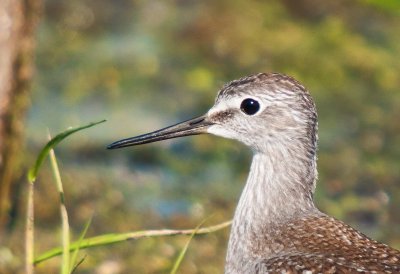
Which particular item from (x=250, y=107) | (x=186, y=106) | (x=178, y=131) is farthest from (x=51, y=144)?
(x=186, y=106)

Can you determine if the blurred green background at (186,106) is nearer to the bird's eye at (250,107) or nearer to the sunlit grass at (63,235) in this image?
Answer: the bird's eye at (250,107)

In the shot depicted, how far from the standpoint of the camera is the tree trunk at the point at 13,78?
6234mm

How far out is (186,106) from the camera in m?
8.66

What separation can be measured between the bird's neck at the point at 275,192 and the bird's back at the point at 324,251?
0.41 ft

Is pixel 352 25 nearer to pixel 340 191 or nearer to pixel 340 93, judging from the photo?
pixel 340 93

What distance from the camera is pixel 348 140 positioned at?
27.7 ft

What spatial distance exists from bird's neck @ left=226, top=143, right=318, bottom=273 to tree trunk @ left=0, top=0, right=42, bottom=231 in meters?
1.80

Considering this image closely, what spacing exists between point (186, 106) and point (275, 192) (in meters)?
3.61

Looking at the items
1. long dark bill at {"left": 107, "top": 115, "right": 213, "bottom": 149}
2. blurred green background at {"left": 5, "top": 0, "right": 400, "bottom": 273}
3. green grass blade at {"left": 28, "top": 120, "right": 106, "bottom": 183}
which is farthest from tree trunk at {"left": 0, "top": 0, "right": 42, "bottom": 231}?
green grass blade at {"left": 28, "top": 120, "right": 106, "bottom": 183}

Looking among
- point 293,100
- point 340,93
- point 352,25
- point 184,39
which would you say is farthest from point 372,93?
point 293,100

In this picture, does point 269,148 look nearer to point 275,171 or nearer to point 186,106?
point 275,171

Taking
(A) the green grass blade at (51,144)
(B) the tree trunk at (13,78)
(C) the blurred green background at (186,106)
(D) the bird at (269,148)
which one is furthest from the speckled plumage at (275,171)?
(C) the blurred green background at (186,106)

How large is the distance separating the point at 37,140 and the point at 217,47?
199cm

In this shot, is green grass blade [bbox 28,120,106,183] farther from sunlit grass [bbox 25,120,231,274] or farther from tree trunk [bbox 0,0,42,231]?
tree trunk [bbox 0,0,42,231]
